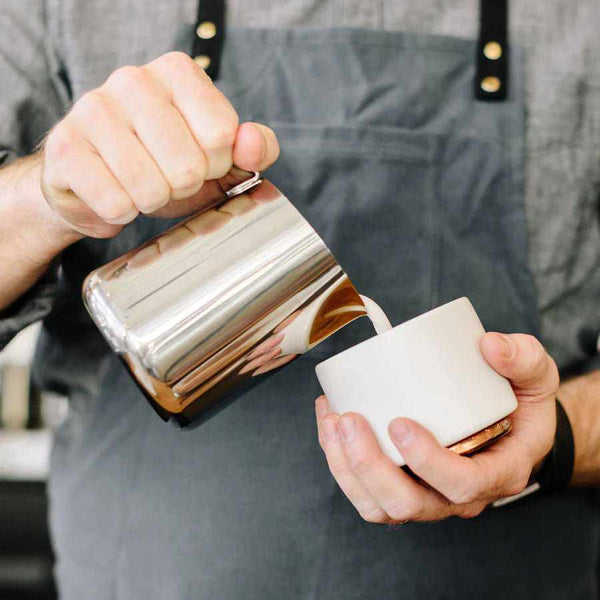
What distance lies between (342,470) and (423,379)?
100mm

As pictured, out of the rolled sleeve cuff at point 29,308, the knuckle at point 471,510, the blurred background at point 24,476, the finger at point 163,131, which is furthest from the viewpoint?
the blurred background at point 24,476

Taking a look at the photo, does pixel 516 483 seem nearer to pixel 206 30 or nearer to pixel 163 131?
pixel 163 131

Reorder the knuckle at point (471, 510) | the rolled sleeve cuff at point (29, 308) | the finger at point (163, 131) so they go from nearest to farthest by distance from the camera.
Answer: the finger at point (163, 131), the knuckle at point (471, 510), the rolled sleeve cuff at point (29, 308)

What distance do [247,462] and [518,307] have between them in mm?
330

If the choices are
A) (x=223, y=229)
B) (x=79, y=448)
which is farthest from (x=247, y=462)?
(x=223, y=229)

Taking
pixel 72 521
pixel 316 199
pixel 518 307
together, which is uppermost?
pixel 316 199

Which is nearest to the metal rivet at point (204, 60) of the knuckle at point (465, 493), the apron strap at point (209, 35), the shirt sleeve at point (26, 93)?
the apron strap at point (209, 35)

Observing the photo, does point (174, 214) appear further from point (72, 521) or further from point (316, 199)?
point (72, 521)

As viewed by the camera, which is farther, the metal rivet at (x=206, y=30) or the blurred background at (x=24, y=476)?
the blurred background at (x=24, y=476)

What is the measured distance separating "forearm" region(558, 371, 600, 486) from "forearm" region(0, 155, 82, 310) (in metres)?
0.54

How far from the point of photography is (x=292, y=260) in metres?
0.43

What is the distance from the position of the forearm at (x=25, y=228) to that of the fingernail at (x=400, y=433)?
0.33 m

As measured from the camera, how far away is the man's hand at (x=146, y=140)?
0.42 meters

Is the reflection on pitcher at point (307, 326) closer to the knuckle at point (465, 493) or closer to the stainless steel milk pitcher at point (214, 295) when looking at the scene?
the stainless steel milk pitcher at point (214, 295)
